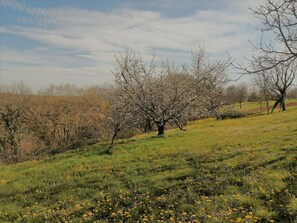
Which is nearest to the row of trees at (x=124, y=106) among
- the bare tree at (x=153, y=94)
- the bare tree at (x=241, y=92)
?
the bare tree at (x=153, y=94)

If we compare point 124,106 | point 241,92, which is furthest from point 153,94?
point 241,92

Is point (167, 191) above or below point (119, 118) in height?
below

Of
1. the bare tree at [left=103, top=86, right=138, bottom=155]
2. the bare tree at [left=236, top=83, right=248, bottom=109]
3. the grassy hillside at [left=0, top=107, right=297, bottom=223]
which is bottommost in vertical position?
the grassy hillside at [left=0, top=107, right=297, bottom=223]

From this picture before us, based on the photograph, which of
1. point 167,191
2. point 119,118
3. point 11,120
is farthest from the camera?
point 11,120

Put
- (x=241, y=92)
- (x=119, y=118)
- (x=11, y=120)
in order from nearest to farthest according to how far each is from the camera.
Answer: (x=119, y=118) < (x=11, y=120) < (x=241, y=92)

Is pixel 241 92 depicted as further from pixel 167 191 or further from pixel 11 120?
pixel 167 191

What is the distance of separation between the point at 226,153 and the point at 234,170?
425 cm

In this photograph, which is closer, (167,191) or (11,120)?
(167,191)

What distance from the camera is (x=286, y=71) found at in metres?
56.6

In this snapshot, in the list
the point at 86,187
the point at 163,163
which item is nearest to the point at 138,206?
the point at 86,187

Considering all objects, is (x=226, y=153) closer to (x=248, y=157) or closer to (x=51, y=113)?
(x=248, y=157)

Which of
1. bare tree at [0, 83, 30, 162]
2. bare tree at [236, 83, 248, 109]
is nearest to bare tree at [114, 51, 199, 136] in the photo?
bare tree at [0, 83, 30, 162]

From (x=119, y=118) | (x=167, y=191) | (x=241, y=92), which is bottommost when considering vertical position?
(x=167, y=191)

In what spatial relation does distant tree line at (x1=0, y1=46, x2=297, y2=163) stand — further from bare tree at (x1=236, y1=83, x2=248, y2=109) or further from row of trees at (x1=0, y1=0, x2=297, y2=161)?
bare tree at (x1=236, y1=83, x2=248, y2=109)
